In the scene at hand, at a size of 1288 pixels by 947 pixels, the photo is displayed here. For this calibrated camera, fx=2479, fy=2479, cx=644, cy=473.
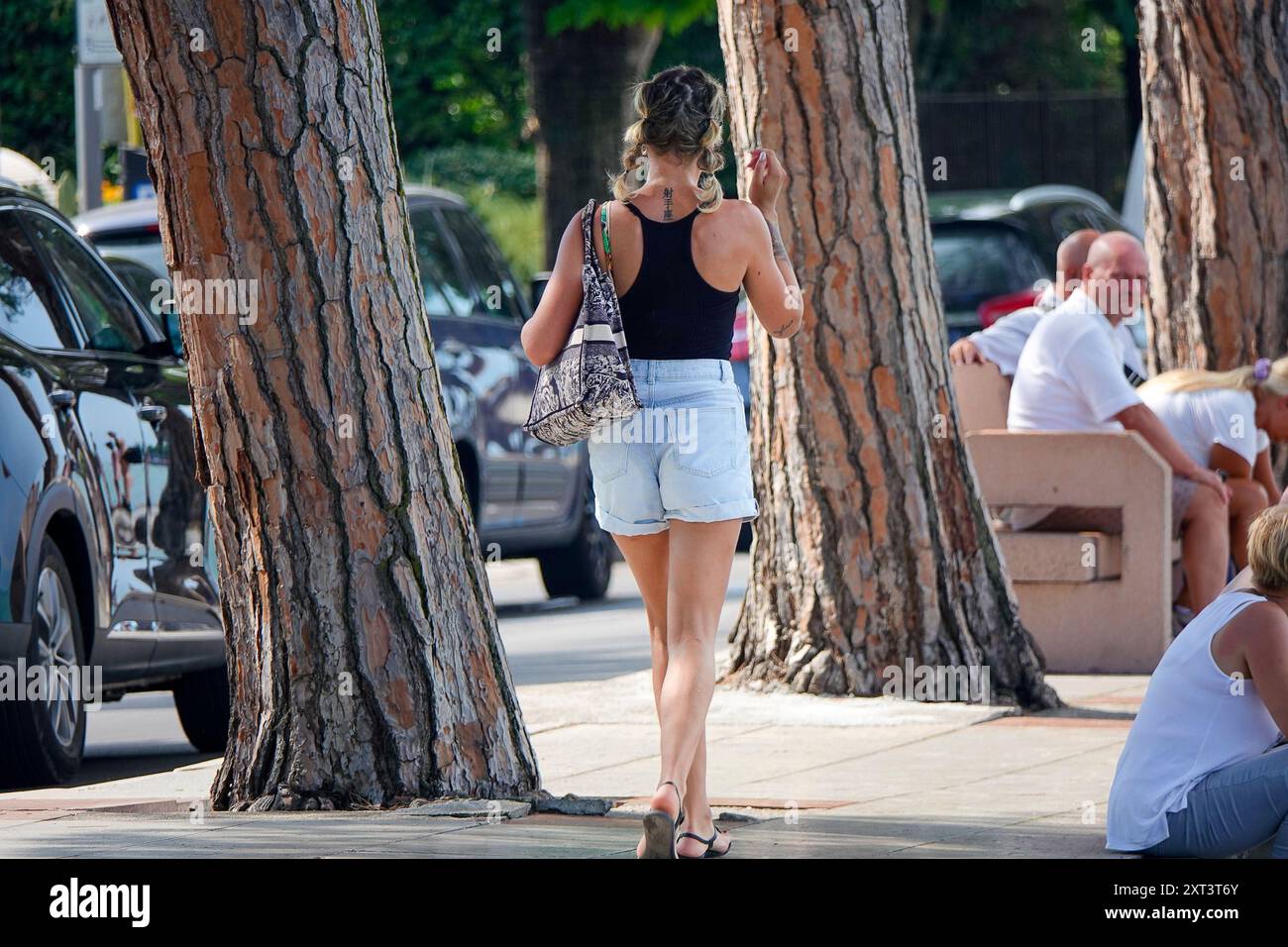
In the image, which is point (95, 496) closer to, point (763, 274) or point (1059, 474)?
point (763, 274)

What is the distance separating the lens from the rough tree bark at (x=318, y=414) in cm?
614

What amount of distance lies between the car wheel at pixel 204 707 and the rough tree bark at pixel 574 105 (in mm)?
10281

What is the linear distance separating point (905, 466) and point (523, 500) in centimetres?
458

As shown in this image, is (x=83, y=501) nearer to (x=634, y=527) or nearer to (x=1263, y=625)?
(x=634, y=527)

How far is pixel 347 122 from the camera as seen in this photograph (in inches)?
245

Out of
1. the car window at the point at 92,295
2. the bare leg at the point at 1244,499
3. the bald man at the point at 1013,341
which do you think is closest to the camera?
the car window at the point at 92,295

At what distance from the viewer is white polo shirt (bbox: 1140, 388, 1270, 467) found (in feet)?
31.8

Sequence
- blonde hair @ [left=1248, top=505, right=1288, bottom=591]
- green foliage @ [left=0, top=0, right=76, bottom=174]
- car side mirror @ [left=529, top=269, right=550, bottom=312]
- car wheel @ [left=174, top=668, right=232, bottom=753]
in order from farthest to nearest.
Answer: green foliage @ [left=0, top=0, right=76, bottom=174], car side mirror @ [left=529, top=269, right=550, bottom=312], car wheel @ [left=174, top=668, right=232, bottom=753], blonde hair @ [left=1248, top=505, right=1288, bottom=591]

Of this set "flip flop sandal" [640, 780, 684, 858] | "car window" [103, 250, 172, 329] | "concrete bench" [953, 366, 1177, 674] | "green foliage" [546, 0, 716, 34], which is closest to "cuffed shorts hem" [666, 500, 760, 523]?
"flip flop sandal" [640, 780, 684, 858]

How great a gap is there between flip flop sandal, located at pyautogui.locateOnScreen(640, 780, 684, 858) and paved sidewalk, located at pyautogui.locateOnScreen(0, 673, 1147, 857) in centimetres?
18

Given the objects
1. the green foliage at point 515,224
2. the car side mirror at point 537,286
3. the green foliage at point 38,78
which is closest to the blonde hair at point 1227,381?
the car side mirror at point 537,286

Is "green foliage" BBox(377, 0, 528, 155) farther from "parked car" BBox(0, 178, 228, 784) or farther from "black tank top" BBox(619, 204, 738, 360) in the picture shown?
"black tank top" BBox(619, 204, 738, 360)

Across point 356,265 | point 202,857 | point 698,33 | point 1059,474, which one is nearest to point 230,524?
point 356,265

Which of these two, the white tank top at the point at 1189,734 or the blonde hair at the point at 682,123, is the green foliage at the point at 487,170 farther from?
the white tank top at the point at 1189,734
